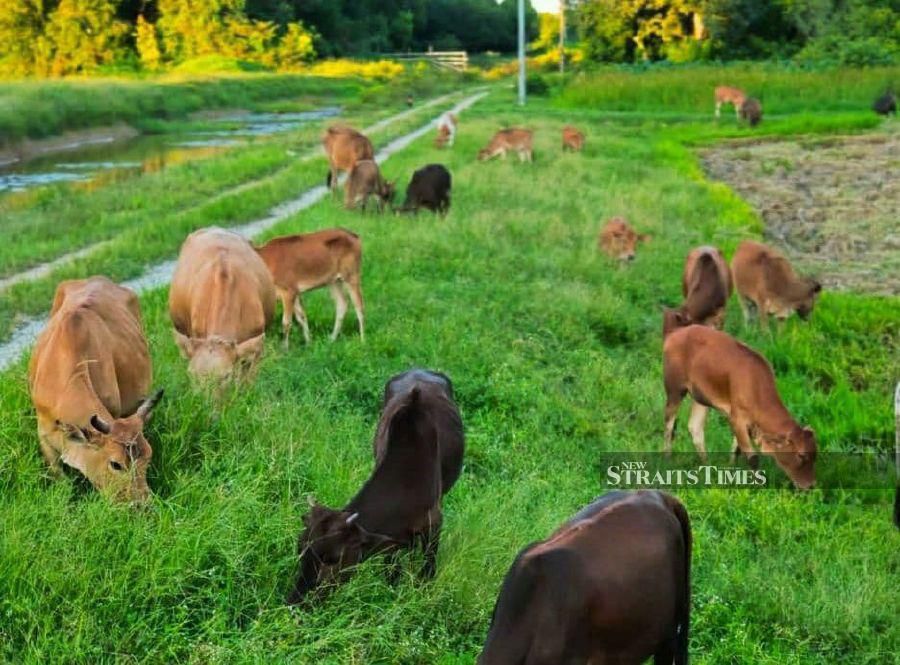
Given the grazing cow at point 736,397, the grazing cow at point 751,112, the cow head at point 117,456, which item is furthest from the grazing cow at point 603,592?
the grazing cow at point 751,112

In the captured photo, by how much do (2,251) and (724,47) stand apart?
4539cm

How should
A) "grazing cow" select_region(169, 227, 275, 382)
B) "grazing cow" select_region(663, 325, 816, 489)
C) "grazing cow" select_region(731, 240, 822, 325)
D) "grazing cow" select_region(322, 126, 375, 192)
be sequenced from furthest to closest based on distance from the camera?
"grazing cow" select_region(322, 126, 375, 192) < "grazing cow" select_region(731, 240, 822, 325) < "grazing cow" select_region(663, 325, 816, 489) < "grazing cow" select_region(169, 227, 275, 382)

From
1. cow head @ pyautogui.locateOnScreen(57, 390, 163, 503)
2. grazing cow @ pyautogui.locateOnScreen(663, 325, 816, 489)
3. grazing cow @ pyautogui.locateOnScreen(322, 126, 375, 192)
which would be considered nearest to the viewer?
cow head @ pyautogui.locateOnScreen(57, 390, 163, 503)

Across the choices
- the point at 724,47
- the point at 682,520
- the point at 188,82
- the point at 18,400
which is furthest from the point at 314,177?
the point at 724,47

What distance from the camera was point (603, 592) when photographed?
4.07m

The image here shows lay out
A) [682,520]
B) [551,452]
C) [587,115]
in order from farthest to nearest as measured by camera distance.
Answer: [587,115]
[551,452]
[682,520]

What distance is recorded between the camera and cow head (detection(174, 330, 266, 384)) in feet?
23.0

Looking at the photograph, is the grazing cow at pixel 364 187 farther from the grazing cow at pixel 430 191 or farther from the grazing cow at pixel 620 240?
the grazing cow at pixel 620 240

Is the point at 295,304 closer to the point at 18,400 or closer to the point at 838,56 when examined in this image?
the point at 18,400

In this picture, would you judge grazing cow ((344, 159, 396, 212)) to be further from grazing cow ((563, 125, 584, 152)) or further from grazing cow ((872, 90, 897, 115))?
grazing cow ((872, 90, 897, 115))

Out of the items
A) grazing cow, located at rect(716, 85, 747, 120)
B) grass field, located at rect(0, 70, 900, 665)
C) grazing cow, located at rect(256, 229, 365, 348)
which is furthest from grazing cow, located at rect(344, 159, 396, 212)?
grazing cow, located at rect(716, 85, 747, 120)

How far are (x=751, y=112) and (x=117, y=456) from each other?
104 feet

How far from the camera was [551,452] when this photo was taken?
Answer: 25.6 ft

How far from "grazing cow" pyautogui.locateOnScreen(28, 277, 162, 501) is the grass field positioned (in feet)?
0.59
